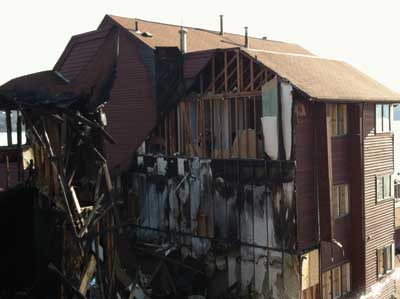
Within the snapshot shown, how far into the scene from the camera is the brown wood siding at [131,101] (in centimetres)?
2122

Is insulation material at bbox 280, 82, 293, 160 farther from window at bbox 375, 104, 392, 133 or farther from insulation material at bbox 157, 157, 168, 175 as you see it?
insulation material at bbox 157, 157, 168, 175

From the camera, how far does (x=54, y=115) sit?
1185 centimetres

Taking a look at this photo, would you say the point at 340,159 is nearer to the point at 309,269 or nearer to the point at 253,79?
the point at 309,269

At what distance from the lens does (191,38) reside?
79.7 feet

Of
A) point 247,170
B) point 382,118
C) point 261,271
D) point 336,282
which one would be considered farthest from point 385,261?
point 247,170

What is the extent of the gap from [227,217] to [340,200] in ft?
15.0

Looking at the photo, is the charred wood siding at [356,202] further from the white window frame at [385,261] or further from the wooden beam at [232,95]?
the wooden beam at [232,95]

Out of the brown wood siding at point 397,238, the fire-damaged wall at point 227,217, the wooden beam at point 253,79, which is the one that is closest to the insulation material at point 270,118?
the fire-damaged wall at point 227,217

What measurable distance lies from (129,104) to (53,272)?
36.8ft

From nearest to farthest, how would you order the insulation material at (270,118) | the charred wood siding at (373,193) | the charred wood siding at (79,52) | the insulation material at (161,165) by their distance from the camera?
the insulation material at (270,118)
the charred wood siding at (373,193)
the insulation material at (161,165)
the charred wood siding at (79,52)

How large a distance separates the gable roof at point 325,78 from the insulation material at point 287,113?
319 millimetres

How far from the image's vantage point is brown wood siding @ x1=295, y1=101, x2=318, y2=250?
1675 cm

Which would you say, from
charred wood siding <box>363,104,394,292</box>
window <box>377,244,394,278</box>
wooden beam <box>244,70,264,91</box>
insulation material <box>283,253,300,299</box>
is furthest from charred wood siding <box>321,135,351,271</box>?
wooden beam <box>244,70,264,91</box>

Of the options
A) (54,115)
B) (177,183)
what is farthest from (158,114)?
(54,115)
